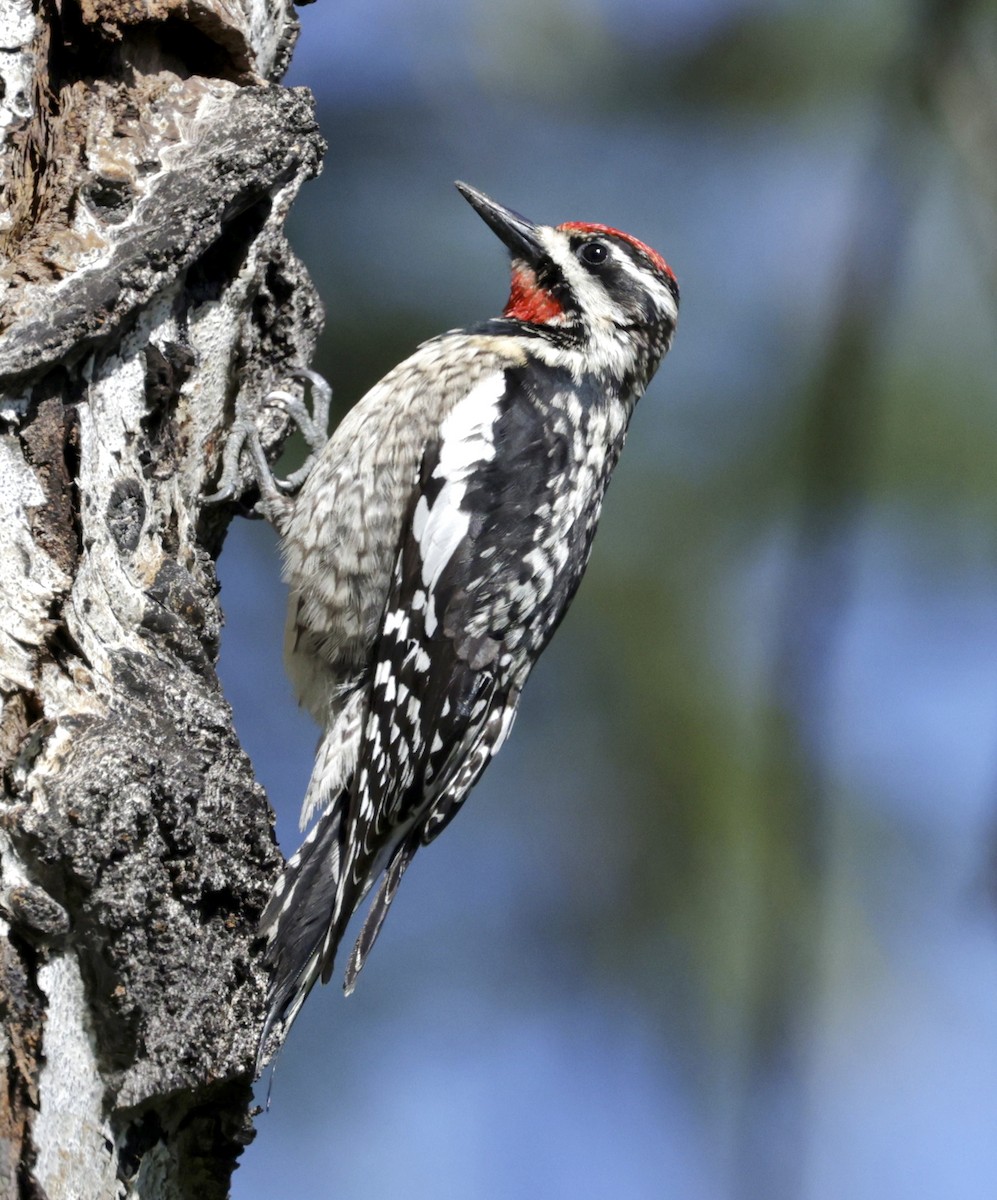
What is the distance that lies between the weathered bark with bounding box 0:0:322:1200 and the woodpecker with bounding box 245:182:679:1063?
18.5 inches

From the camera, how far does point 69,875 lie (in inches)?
77.9

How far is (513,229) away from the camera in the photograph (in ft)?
13.1

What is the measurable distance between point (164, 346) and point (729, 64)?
2.97 metres

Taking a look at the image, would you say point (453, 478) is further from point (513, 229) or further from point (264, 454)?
point (513, 229)

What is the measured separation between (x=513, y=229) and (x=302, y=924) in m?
2.20

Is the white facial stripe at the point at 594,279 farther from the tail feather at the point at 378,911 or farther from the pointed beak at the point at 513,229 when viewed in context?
the tail feather at the point at 378,911

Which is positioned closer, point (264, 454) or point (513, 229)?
point (264, 454)

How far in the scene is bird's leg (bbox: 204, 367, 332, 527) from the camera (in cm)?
329

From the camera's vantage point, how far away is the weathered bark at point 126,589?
198 cm

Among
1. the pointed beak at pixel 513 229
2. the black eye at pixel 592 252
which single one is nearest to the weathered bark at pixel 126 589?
the pointed beak at pixel 513 229

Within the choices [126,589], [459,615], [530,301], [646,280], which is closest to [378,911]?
[459,615]

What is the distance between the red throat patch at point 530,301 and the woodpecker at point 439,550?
1 centimetres

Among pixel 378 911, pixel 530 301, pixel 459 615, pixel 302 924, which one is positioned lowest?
pixel 378 911

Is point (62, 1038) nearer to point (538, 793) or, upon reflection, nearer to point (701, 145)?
point (538, 793)
